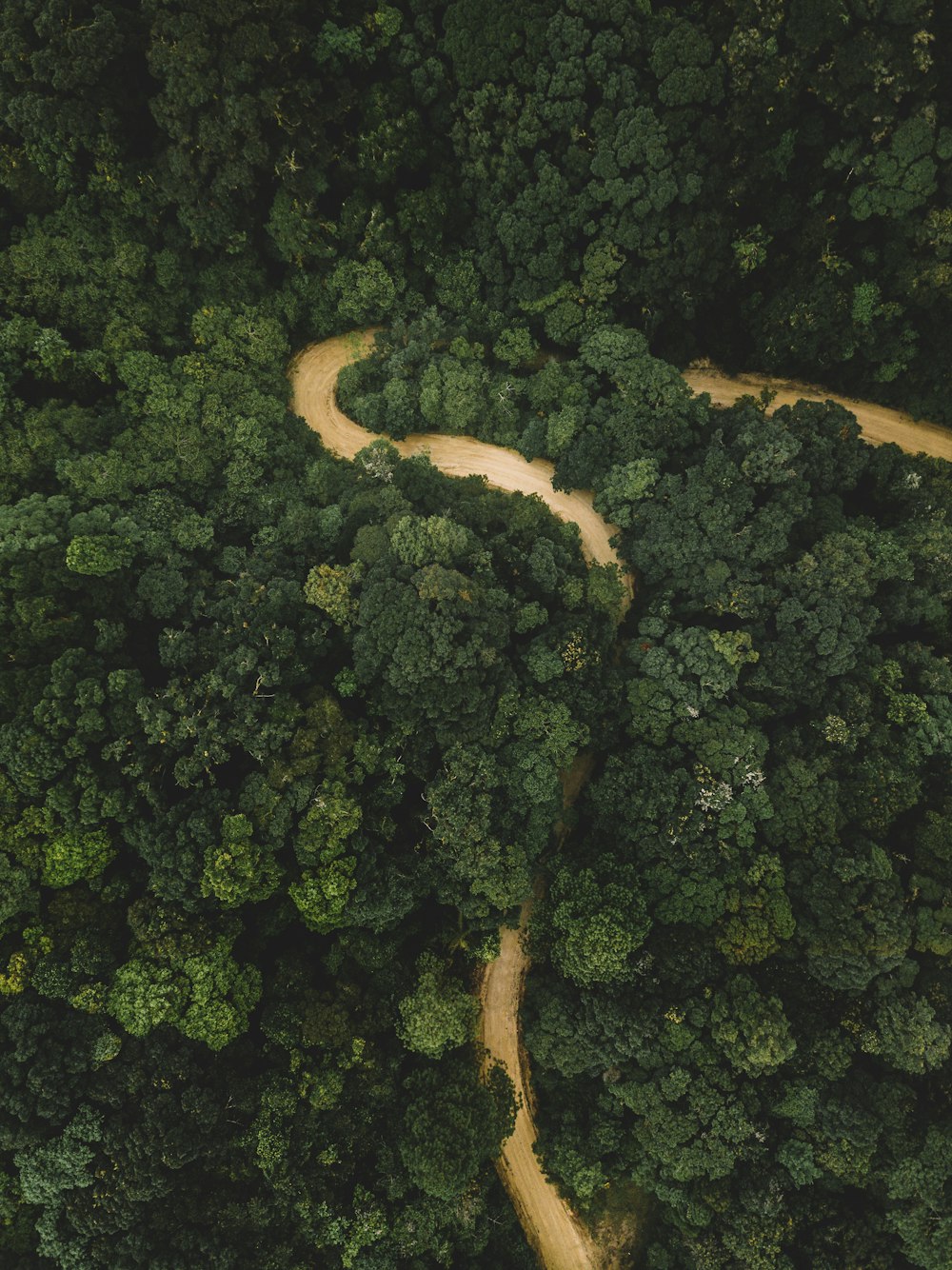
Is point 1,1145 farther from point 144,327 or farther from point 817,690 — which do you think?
point 817,690

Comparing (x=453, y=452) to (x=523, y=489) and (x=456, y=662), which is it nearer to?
(x=523, y=489)

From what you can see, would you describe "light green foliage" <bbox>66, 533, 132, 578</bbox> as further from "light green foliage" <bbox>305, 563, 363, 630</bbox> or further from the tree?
the tree

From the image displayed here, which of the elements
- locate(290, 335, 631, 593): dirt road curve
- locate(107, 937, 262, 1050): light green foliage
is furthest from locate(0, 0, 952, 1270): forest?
locate(290, 335, 631, 593): dirt road curve

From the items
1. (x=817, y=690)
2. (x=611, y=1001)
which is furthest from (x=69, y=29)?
(x=611, y=1001)

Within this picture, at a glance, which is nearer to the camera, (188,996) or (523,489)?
(188,996)

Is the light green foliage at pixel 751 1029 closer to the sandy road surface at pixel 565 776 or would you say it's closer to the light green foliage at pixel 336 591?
the sandy road surface at pixel 565 776

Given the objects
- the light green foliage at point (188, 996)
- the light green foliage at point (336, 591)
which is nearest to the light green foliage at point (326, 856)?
the light green foliage at point (188, 996)

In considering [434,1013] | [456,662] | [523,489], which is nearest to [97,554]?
[456,662]
